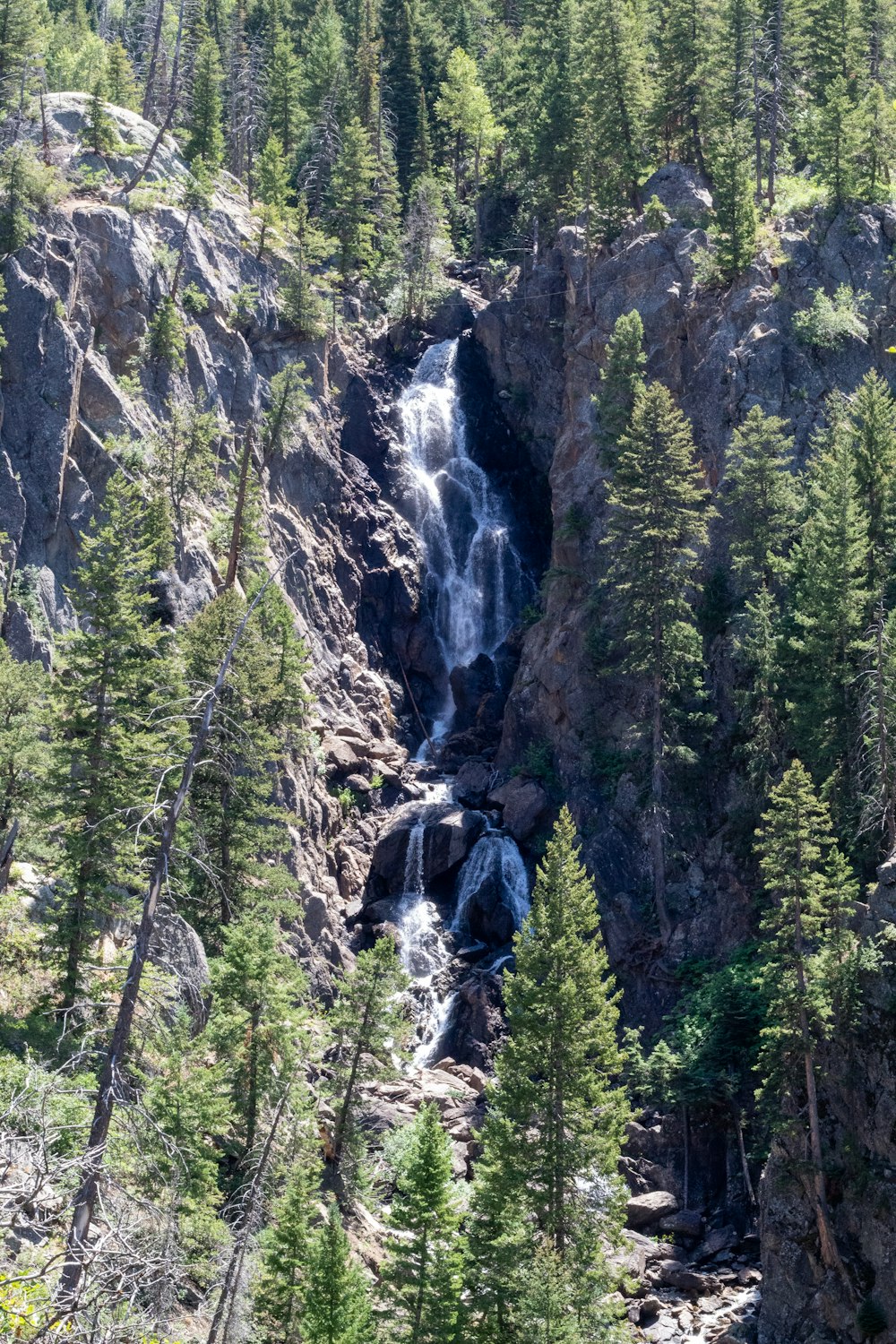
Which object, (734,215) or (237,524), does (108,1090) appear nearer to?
(237,524)

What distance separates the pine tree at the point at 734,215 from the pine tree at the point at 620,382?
17.8ft

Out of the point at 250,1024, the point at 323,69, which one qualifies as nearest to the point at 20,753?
the point at 250,1024

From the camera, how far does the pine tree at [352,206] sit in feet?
222

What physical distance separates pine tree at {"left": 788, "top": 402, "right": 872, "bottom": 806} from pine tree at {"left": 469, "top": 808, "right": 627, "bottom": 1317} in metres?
10.2

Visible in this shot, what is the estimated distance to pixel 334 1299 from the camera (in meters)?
22.9

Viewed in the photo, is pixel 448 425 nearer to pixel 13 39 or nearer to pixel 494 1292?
pixel 13 39

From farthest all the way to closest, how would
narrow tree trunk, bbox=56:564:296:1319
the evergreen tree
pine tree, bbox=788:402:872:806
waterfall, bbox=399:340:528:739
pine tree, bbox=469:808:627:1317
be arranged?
1. waterfall, bbox=399:340:528:739
2. the evergreen tree
3. pine tree, bbox=788:402:872:806
4. pine tree, bbox=469:808:627:1317
5. narrow tree trunk, bbox=56:564:296:1319

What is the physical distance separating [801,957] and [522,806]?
1905 centimetres

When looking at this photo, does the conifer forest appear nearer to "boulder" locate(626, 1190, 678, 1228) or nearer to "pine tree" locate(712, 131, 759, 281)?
"boulder" locate(626, 1190, 678, 1228)

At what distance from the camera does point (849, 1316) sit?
1066 inches

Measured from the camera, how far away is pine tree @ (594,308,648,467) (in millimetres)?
49062

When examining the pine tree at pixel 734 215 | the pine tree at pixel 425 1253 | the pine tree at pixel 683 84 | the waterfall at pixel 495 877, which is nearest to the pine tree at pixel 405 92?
the pine tree at pixel 683 84

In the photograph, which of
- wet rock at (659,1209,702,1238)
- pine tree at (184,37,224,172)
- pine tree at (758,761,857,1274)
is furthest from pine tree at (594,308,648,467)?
wet rock at (659,1209,702,1238)

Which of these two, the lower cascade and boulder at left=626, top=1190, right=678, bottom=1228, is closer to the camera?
boulder at left=626, top=1190, right=678, bottom=1228
